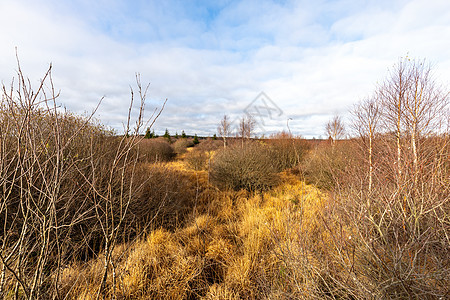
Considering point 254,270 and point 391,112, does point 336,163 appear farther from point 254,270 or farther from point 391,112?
point 254,270

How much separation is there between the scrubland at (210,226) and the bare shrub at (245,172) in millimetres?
915

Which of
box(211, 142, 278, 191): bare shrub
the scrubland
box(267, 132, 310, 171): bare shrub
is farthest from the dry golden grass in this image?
box(267, 132, 310, 171): bare shrub

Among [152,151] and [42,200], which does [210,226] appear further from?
[152,151]

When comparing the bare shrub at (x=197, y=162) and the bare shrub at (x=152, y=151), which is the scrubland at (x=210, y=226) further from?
the bare shrub at (x=197, y=162)

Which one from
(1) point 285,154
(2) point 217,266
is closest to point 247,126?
(1) point 285,154

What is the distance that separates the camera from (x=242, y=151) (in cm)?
739

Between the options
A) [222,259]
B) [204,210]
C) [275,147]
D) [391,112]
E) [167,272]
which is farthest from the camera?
[275,147]

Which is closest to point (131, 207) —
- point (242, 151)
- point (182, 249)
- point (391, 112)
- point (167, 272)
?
point (182, 249)

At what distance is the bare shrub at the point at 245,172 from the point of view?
6.89 metres

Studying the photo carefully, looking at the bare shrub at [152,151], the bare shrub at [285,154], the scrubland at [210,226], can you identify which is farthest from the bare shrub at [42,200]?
the bare shrub at [285,154]

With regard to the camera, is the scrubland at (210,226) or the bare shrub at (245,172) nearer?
the scrubland at (210,226)

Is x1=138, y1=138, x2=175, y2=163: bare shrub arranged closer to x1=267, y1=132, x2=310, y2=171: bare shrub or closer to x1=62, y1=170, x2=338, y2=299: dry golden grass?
x1=62, y1=170, x2=338, y2=299: dry golden grass

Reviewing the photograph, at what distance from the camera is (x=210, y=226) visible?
4.01m

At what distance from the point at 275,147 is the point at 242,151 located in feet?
19.8
